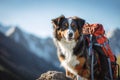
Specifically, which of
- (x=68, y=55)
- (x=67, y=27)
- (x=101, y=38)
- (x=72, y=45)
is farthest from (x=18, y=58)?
(x=67, y=27)

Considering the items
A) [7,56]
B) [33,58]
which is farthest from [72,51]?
[33,58]

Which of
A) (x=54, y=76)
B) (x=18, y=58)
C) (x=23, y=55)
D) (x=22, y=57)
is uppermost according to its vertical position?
(x=23, y=55)

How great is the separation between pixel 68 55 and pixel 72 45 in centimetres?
21

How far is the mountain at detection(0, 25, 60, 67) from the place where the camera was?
12041 cm

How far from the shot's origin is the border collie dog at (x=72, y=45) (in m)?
6.51

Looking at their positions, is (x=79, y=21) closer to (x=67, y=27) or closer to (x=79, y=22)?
(x=79, y=22)

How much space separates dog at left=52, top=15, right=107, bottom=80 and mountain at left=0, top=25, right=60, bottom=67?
4334 inches

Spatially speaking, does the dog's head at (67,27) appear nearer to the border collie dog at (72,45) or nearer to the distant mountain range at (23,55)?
the border collie dog at (72,45)

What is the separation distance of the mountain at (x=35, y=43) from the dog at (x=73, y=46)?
361ft

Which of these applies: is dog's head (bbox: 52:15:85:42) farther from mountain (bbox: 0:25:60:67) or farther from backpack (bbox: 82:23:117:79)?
mountain (bbox: 0:25:60:67)

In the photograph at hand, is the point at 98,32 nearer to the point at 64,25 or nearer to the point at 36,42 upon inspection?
the point at 64,25

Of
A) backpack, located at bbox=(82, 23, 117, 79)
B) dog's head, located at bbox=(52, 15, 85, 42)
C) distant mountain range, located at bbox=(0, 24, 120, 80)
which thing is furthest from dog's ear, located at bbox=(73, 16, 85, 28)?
distant mountain range, located at bbox=(0, 24, 120, 80)

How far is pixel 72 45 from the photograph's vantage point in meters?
6.60

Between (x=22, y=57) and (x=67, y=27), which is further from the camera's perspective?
(x=22, y=57)
